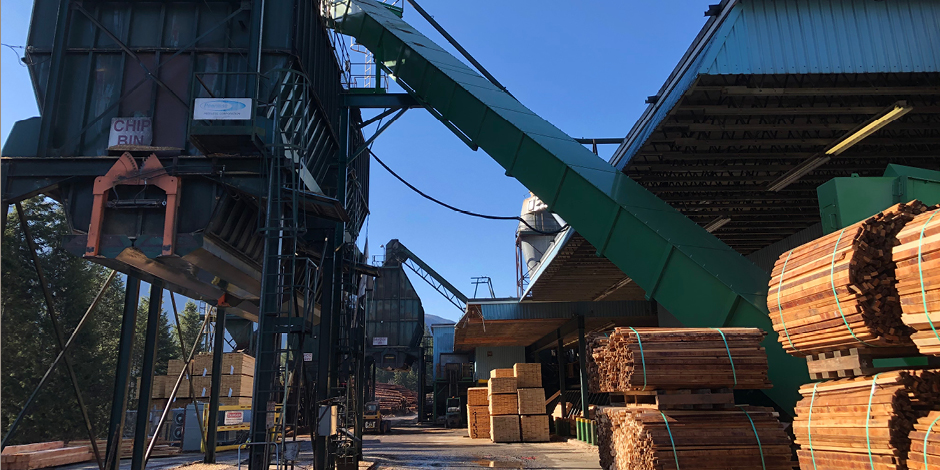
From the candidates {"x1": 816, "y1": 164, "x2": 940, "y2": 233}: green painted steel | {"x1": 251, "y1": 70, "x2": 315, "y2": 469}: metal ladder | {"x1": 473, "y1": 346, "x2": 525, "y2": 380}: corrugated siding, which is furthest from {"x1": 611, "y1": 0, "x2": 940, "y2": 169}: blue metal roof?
{"x1": 473, "y1": 346, "x2": 525, "y2": 380}: corrugated siding

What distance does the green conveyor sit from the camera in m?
8.67

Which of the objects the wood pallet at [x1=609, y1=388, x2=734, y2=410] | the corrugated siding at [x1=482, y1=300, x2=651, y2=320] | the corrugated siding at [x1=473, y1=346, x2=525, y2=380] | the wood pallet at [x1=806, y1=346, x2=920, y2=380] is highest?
the corrugated siding at [x1=482, y1=300, x2=651, y2=320]

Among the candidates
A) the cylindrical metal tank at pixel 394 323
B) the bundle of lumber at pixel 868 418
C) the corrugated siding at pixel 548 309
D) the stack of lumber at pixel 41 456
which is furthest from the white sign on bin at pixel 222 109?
the cylindrical metal tank at pixel 394 323

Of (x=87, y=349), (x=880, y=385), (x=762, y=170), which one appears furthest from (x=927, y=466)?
(x=87, y=349)

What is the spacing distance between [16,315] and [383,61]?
79.5 ft

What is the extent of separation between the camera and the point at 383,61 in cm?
1664

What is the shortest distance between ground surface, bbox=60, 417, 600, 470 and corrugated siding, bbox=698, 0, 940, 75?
11056 millimetres

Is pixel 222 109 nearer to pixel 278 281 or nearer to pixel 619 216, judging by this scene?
pixel 278 281

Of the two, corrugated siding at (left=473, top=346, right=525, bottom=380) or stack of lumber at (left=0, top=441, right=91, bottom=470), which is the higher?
corrugated siding at (left=473, top=346, right=525, bottom=380)

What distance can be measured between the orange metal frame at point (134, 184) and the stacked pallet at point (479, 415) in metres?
18.7

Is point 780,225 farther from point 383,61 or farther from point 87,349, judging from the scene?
point 87,349

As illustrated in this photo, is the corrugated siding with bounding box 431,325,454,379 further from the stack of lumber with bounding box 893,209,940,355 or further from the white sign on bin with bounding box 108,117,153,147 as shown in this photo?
the stack of lumber with bounding box 893,209,940,355

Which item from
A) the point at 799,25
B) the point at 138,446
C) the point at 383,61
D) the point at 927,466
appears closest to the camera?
the point at 927,466

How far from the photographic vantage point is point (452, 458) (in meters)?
19.3
